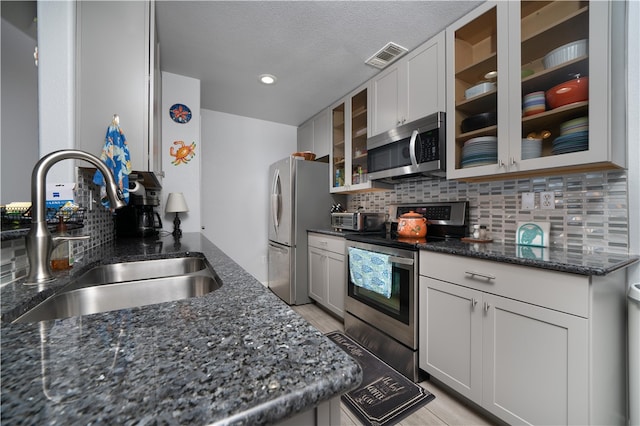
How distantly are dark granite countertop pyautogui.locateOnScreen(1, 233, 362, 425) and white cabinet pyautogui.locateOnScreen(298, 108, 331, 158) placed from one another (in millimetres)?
3043

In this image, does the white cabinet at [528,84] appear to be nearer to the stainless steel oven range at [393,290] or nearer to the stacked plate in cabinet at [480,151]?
the stacked plate in cabinet at [480,151]

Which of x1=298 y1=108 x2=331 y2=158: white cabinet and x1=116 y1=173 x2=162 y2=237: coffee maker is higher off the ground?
x1=298 y1=108 x2=331 y2=158: white cabinet

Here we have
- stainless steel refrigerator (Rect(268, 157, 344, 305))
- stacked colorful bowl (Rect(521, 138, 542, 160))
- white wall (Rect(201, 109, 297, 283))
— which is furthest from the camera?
white wall (Rect(201, 109, 297, 283))

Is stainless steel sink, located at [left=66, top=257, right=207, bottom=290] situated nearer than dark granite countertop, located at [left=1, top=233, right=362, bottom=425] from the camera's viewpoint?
No

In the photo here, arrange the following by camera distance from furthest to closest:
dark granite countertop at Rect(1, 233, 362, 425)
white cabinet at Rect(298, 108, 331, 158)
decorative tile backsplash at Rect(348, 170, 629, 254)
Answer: white cabinet at Rect(298, 108, 331, 158) < decorative tile backsplash at Rect(348, 170, 629, 254) < dark granite countertop at Rect(1, 233, 362, 425)

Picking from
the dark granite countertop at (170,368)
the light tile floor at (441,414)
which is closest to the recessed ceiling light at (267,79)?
the dark granite countertop at (170,368)

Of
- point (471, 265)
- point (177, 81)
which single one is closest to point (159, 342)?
point (471, 265)

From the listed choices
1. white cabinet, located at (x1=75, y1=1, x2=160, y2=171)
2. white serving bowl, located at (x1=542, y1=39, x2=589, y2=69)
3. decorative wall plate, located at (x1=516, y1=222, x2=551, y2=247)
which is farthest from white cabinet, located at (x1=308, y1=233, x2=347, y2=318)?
white serving bowl, located at (x1=542, y1=39, x2=589, y2=69)

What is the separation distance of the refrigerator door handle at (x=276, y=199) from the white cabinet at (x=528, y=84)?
2.11 meters

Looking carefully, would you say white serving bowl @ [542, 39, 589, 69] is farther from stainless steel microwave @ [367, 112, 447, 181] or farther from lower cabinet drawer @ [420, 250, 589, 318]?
lower cabinet drawer @ [420, 250, 589, 318]

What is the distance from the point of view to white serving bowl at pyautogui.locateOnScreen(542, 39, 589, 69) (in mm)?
1331

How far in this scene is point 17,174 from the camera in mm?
1091

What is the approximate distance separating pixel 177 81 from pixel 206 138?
924 millimetres

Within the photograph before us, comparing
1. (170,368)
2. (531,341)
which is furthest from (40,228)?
(531,341)
